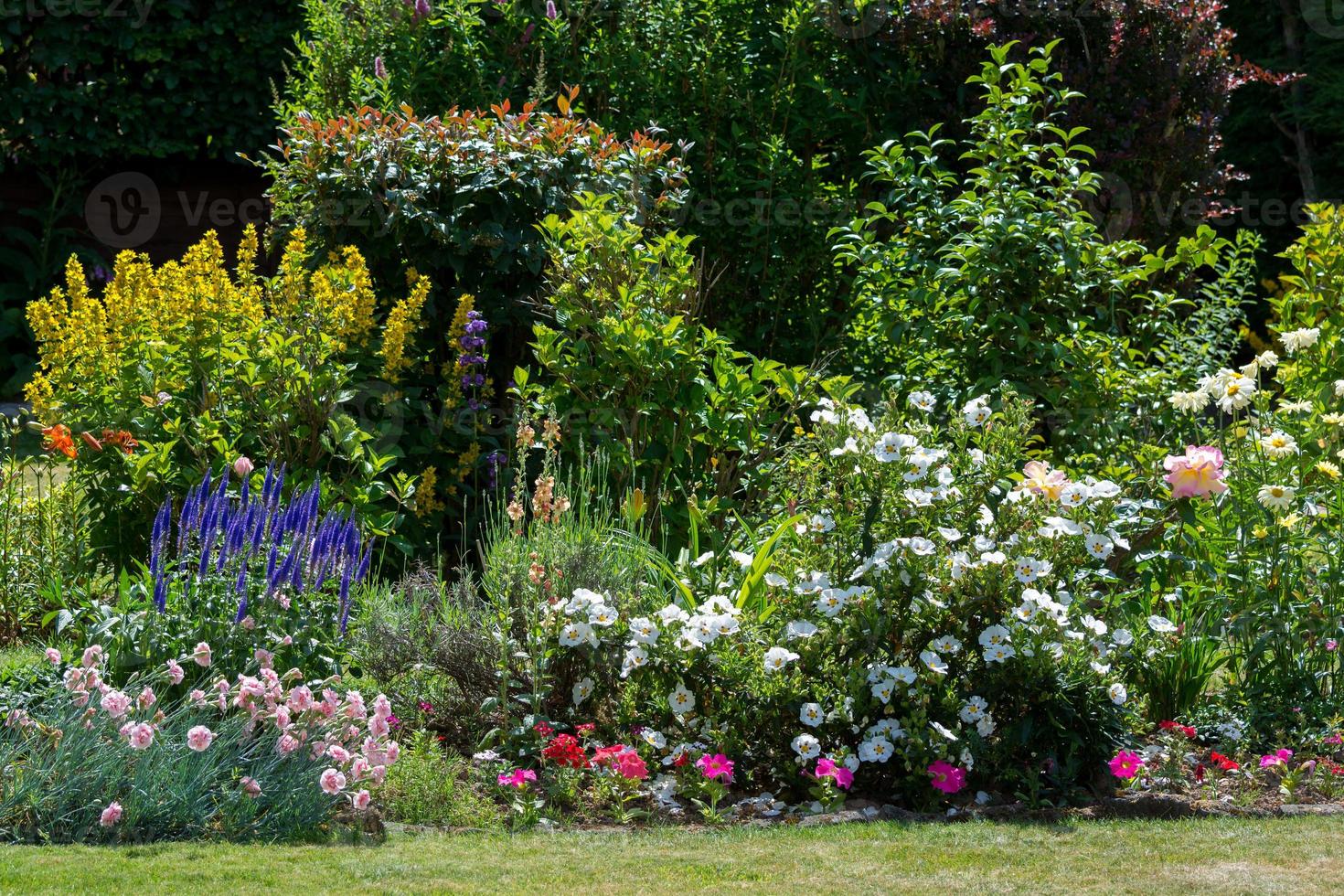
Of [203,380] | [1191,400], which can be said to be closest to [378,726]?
[203,380]

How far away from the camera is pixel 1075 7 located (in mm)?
7141

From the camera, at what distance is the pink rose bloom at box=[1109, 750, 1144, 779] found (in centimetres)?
375

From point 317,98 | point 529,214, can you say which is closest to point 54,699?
point 529,214

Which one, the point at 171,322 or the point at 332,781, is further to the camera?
the point at 171,322

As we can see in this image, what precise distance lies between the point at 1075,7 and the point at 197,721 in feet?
18.7

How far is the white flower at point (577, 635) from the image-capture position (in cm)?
389

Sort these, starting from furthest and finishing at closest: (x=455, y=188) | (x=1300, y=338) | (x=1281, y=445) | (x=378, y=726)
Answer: (x=455, y=188), (x=1300, y=338), (x=1281, y=445), (x=378, y=726)

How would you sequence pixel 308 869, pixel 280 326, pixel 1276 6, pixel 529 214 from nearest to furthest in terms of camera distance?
pixel 308 869 → pixel 280 326 → pixel 529 214 → pixel 1276 6

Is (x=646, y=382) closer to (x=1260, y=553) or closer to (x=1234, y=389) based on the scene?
(x=1234, y=389)

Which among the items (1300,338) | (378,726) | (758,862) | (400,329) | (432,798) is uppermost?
(400,329)

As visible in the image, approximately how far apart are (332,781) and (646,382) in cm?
232

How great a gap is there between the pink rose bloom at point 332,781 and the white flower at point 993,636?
1.74 m

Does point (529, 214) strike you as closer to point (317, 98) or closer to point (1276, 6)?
point (317, 98)

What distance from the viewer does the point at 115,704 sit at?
3389mm
